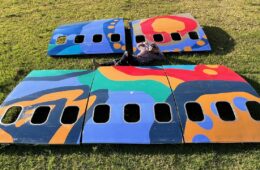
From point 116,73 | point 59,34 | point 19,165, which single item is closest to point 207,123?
point 116,73

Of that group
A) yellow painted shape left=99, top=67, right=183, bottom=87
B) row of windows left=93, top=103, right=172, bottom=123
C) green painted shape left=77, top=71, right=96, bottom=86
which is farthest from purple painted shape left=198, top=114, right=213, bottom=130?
green painted shape left=77, top=71, right=96, bottom=86

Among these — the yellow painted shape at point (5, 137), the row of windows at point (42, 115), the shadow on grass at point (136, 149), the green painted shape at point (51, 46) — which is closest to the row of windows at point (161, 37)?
the green painted shape at point (51, 46)

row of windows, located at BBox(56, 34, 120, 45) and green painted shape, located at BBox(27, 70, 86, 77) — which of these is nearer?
green painted shape, located at BBox(27, 70, 86, 77)

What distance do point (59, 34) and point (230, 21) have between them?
151 inches

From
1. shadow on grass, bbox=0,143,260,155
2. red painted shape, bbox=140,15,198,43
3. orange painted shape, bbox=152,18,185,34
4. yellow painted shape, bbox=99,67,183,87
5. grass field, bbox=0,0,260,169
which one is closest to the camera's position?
grass field, bbox=0,0,260,169

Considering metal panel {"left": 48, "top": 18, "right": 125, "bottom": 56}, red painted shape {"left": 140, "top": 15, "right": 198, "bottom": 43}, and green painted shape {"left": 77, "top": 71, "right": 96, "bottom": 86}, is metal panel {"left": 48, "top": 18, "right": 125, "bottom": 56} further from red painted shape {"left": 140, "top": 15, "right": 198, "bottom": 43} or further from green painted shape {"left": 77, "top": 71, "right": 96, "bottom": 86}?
green painted shape {"left": 77, "top": 71, "right": 96, "bottom": 86}

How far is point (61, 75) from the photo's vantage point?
5.85 metres

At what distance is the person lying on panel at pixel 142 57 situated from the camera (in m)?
6.25

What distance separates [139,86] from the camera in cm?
538

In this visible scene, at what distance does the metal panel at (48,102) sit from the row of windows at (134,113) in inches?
3.8

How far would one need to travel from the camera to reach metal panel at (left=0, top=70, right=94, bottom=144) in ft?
15.0

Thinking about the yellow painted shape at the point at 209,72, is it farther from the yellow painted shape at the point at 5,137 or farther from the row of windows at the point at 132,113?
the yellow painted shape at the point at 5,137

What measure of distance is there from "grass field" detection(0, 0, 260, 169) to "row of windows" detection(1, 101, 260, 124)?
528 mm

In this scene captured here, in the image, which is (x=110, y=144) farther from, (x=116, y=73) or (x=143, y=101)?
(x=116, y=73)
